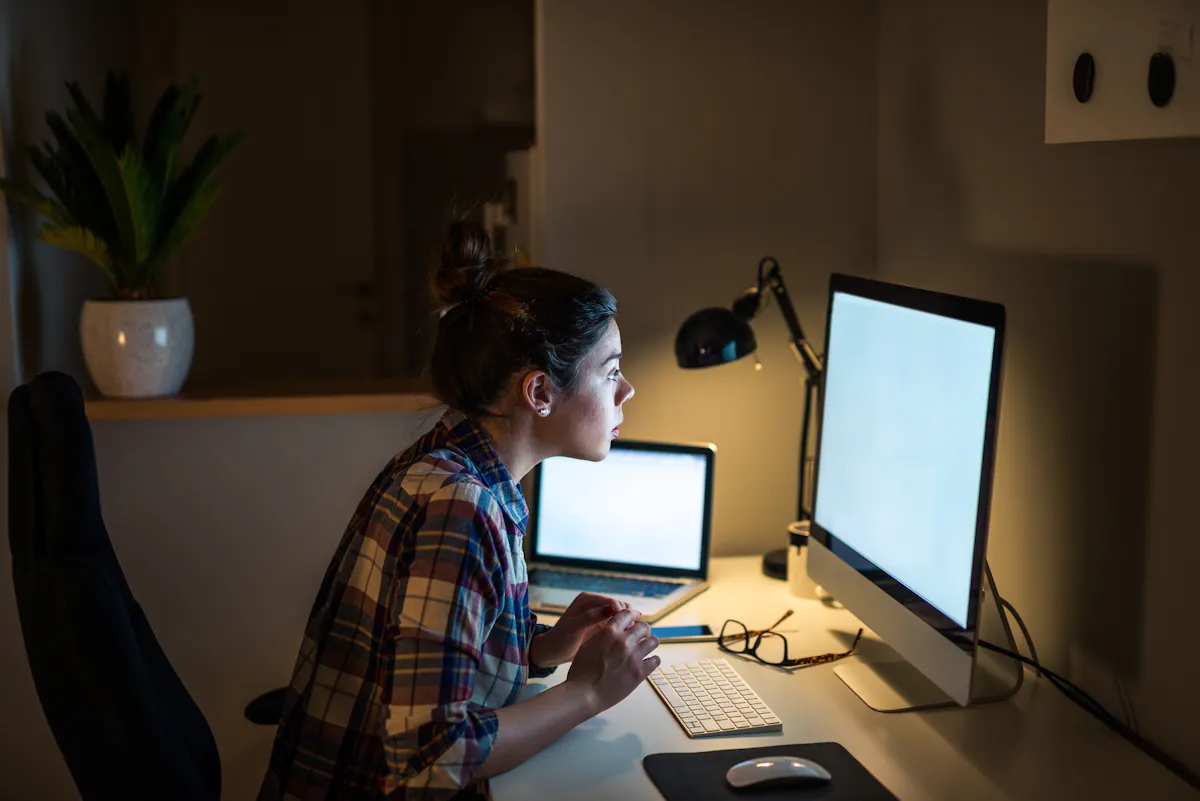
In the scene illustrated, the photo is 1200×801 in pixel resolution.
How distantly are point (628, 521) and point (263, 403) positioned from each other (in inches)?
26.1

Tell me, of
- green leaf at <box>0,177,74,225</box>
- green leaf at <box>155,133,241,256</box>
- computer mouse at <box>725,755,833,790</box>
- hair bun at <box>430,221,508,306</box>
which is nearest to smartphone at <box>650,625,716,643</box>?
computer mouse at <box>725,755,833,790</box>

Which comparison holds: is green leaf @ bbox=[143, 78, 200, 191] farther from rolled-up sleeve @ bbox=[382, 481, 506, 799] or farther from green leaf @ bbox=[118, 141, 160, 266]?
rolled-up sleeve @ bbox=[382, 481, 506, 799]

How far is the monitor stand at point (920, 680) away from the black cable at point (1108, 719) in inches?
0.9

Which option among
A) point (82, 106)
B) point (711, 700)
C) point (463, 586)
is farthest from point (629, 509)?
point (82, 106)

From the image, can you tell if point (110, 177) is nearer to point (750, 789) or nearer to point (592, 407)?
point (592, 407)

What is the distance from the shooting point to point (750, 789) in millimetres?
1172

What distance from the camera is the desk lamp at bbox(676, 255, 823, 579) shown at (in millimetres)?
1786

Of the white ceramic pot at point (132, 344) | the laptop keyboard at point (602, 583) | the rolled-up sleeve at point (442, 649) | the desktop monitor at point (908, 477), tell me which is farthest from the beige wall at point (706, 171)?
the rolled-up sleeve at point (442, 649)

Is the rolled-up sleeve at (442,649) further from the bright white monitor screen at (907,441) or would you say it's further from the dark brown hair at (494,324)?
the bright white monitor screen at (907,441)

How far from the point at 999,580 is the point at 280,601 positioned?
124cm

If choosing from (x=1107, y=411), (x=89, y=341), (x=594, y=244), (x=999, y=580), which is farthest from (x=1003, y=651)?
(x=89, y=341)

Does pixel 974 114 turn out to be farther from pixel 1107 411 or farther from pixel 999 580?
pixel 999 580

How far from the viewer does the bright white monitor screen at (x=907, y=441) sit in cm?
123

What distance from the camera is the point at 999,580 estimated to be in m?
1.62
